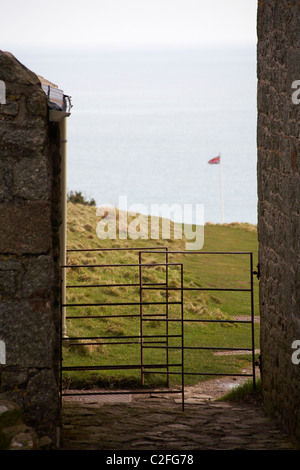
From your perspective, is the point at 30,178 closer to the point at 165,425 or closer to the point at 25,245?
the point at 25,245

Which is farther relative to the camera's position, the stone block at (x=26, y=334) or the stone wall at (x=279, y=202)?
the stone wall at (x=279, y=202)

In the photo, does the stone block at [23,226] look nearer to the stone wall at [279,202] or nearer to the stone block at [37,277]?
the stone block at [37,277]

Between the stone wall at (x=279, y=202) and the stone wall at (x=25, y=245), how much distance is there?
181 centimetres

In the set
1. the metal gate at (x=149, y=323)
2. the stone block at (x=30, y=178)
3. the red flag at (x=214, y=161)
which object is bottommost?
the metal gate at (x=149, y=323)

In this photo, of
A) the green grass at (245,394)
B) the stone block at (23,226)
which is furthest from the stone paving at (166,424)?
the stone block at (23,226)

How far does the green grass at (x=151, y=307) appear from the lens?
8414 millimetres

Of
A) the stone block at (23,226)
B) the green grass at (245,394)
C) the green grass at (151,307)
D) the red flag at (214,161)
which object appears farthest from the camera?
the red flag at (214,161)

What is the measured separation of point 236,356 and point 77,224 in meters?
7.15

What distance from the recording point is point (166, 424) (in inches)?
235

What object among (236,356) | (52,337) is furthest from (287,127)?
(236,356)

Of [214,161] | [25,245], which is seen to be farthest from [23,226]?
[214,161]

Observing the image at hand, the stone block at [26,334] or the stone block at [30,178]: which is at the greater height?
the stone block at [30,178]

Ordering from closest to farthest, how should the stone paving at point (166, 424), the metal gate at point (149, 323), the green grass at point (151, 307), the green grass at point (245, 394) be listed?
the stone paving at point (166, 424), the metal gate at point (149, 323), the green grass at point (245, 394), the green grass at point (151, 307)

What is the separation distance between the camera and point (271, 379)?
6426 mm
